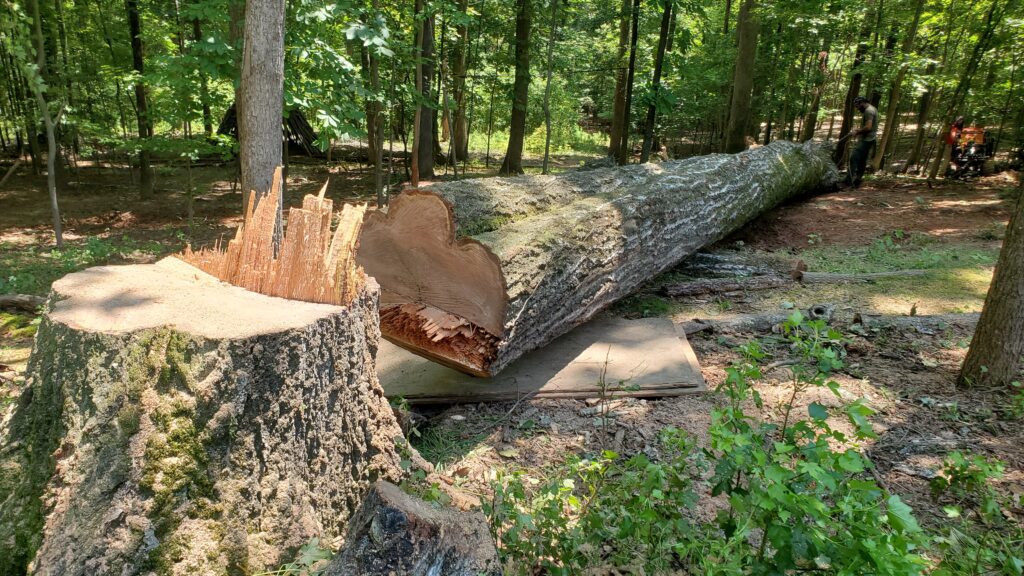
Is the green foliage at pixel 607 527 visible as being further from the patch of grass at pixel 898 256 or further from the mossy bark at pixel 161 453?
the patch of grass at pixel 898 256

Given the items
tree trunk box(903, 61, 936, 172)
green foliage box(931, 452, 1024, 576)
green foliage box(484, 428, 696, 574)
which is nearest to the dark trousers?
tree trunk box(903, 61, 936, 172)

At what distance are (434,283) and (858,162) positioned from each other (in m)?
10.4

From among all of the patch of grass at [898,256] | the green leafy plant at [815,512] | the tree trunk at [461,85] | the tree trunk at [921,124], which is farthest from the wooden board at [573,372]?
the tree trunk at [921,124]

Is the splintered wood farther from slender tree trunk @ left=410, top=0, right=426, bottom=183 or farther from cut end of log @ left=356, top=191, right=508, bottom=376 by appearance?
slender tree trunk @ left=410, top=0, right=426, bottom=183

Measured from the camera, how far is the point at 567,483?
230cm

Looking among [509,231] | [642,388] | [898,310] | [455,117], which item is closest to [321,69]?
[509,231]

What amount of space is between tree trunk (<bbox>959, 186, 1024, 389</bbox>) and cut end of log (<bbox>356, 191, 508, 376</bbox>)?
2889 millimetres

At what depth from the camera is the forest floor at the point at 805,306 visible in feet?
10.2

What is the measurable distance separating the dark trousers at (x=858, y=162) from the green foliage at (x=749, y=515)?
9.89 m

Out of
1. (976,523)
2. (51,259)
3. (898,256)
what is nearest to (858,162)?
(898,256)

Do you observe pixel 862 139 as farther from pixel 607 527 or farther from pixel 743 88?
pixel 607 527

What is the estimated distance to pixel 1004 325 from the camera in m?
3.32

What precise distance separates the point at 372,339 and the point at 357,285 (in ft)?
1.05

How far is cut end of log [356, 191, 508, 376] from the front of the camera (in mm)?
3430
